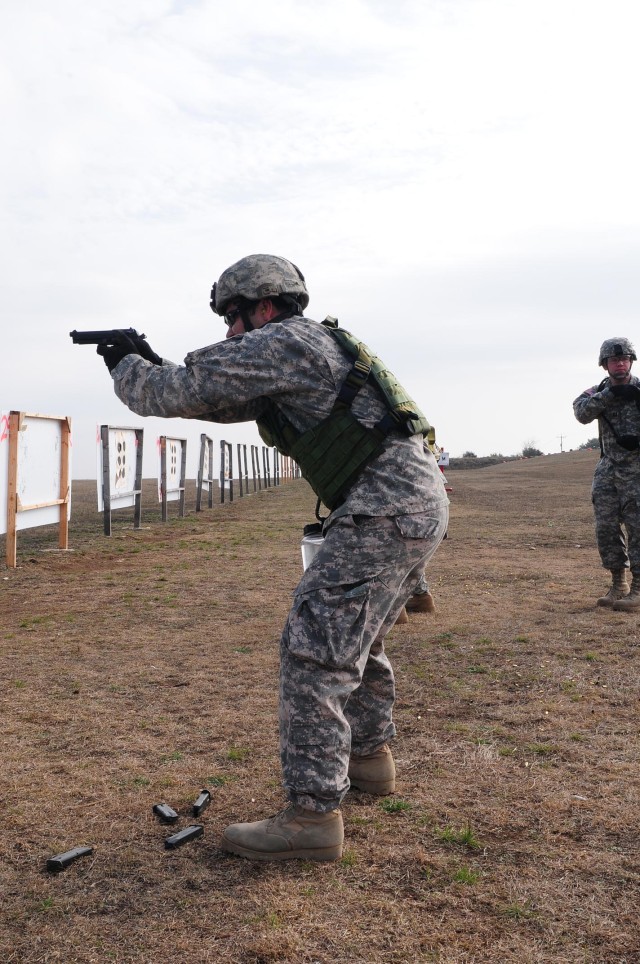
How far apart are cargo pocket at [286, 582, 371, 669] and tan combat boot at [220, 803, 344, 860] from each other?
0.55m

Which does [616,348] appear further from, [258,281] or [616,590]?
[258,281]

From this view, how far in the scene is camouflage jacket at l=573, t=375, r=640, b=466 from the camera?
7422 mm

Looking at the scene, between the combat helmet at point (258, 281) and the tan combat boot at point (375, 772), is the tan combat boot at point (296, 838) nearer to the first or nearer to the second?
the tan combat boot at point (375, 772)

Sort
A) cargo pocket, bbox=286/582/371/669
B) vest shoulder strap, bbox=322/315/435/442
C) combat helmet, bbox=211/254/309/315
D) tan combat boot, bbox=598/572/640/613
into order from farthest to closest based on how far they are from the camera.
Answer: tan combat boot, bbox=598/572/640/613
combat helmet, bbox=211/254/309/315
vest shoulder strap, bbox=322/315/435/442
cargo pocket, bbox=286/582/371/669

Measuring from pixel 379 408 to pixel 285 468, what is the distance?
167ft

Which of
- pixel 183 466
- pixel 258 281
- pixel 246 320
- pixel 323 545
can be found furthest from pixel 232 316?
pixel 183 466

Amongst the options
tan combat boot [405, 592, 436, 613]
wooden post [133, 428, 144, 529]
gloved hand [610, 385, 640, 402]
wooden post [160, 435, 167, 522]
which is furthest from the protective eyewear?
wooden post [160, 435, 167, 522]

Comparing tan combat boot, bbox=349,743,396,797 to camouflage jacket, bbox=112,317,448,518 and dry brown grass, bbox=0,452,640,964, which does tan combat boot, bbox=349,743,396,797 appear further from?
camouflage jacket, bbox=112,317,448,518

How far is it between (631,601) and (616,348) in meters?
2.23

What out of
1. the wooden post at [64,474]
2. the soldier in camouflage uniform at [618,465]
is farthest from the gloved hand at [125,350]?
the wooden post at [64,474]

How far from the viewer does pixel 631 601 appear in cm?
734

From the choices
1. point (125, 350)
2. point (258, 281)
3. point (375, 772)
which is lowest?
point (375, 772)

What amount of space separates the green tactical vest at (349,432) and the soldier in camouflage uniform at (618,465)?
4792 millimetres

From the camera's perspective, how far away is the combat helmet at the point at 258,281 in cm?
318
